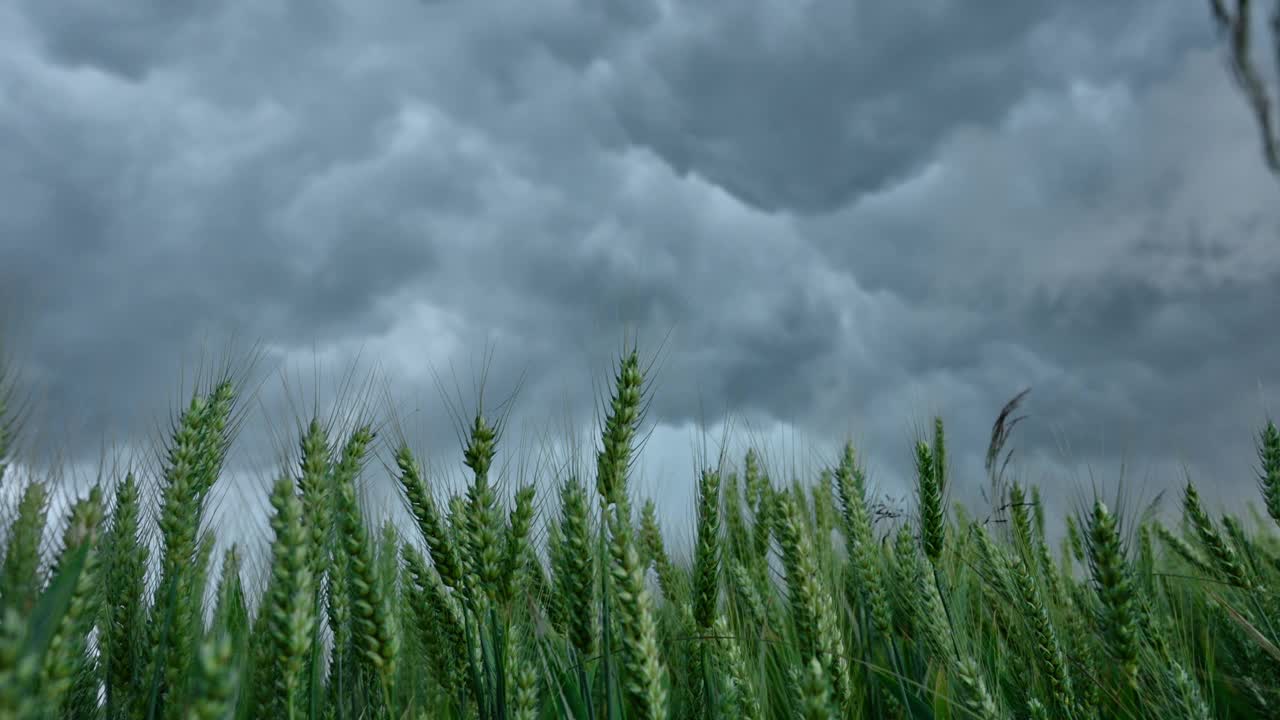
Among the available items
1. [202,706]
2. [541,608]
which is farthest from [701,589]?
[202,706]

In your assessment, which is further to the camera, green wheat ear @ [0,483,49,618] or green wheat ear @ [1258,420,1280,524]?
green wheat ear @ [1258,420,1280,524]

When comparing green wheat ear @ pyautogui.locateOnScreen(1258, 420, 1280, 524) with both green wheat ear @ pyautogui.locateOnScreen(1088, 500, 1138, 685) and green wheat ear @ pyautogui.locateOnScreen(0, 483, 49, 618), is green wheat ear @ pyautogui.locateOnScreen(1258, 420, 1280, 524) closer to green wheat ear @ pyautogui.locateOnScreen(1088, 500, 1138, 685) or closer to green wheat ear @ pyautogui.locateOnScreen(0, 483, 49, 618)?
green wheat ear @ pyautogui.locateOnScreen(1088, 500, 1138, 685)

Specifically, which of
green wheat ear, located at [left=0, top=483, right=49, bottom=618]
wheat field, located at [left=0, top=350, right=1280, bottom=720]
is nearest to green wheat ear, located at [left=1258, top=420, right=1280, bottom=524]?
wheat field, located at [left=0, top=350, right=1280, bottom=720]

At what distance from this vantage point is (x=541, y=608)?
3.39 metres

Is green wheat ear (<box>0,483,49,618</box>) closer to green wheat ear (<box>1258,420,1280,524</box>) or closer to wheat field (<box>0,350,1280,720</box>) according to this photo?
wheat field (<box>0,350,1280,720</box>)

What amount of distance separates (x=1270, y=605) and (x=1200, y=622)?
1350 millimetres

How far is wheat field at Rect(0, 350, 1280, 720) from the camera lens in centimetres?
205

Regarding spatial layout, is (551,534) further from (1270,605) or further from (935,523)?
(1270,605)

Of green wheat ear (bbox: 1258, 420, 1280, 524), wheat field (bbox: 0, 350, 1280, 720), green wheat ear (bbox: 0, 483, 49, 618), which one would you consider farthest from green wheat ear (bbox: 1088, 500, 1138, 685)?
green wheat ear (bbox: 0, 483, 49, 618)

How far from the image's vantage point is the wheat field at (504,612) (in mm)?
2051

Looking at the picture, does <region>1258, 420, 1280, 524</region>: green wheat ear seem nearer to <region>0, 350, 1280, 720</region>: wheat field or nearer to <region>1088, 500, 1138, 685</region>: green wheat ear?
<region>0, 350, 1280, 720</region>: wheat field

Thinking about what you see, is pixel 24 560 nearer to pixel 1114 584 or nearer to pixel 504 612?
pixel 504 612

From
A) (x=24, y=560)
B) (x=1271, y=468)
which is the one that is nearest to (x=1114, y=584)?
(x=1271, y=468)

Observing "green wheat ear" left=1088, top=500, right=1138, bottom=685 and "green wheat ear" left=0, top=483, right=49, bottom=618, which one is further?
"green wheat ear" left=1088, top=500, right=1138, bottom=685
